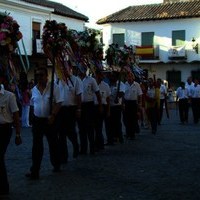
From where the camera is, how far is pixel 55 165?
998cm

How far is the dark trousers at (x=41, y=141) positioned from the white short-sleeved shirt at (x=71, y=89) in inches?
60.2

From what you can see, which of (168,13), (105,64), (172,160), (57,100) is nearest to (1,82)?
(57,100)

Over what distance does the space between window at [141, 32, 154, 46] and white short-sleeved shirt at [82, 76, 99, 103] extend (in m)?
39.5

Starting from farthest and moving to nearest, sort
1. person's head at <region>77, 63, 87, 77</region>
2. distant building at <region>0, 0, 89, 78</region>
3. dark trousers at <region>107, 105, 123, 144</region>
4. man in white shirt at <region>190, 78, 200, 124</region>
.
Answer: distant building at <region>0, 0, 89, 78</region> < man in white shirt at <region>190, 78, 200, 124</region> < dark trousers at <region>107, 105, 123, 144</region> < person's head at <region>77, 63, 87, 77</region>

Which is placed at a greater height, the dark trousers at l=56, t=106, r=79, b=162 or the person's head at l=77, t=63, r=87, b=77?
the person's head at l=77, t=63, r=87, b=77

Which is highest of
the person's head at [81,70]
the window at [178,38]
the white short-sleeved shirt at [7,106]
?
the window at [178,38]

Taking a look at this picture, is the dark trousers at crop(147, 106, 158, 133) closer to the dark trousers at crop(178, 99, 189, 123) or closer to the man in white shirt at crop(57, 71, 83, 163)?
the dark trousers at crop(178, 99, 189, 123)

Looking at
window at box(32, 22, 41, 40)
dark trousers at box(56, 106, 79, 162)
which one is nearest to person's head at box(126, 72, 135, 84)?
dark trousers at box(56, 106, 79, 162)

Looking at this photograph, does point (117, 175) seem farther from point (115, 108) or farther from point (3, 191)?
point (115, 108)

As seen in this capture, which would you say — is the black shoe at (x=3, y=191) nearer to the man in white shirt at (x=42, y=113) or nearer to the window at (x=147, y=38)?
the man in white shirt at (x=42, y=113)

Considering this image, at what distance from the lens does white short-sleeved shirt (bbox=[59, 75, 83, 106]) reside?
11.3 metres

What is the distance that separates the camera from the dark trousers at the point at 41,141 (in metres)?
9.40

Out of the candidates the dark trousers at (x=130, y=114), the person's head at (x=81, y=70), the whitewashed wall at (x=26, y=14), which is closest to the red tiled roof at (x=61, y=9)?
the whitewashed wall at (x=26, y=14)

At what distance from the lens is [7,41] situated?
848 centimetres
